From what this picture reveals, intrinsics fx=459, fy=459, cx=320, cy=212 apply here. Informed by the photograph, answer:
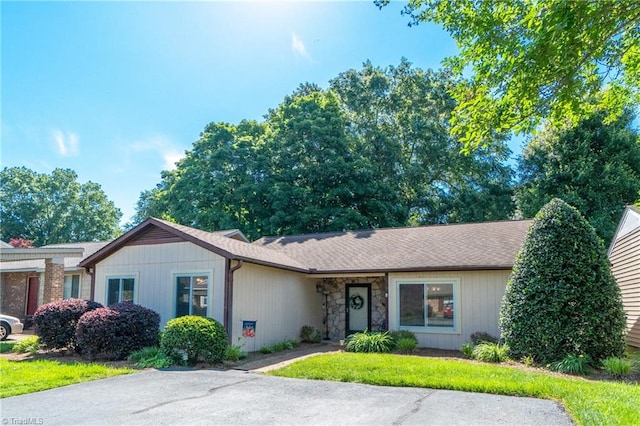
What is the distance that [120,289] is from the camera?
44.1ft

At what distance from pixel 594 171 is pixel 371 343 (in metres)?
15.7

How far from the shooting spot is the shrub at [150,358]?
31.8ft

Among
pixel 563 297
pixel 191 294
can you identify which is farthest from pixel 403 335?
pixel 191 294

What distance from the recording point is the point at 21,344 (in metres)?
12.0

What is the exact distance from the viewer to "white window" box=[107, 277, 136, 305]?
43.5 ft

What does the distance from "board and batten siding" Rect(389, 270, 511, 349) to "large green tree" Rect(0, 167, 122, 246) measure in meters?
40.8

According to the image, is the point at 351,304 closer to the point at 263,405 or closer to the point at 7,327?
the point at 263,405

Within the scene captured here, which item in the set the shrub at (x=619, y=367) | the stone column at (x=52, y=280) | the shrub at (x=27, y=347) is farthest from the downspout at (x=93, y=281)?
the shrub at (x=619, y=367)

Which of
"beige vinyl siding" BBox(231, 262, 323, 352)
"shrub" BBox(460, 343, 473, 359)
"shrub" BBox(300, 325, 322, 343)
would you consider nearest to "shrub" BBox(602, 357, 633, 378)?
"shrub" BBox(460, 343, 473, 359)

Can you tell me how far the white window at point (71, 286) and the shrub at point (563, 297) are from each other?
17.7 m

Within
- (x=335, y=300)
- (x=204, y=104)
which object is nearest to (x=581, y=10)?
(x=335, y=300)

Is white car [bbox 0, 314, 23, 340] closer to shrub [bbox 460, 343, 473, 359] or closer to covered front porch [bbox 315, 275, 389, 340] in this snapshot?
covered front porch [bbox 315, 275, 389, 340]

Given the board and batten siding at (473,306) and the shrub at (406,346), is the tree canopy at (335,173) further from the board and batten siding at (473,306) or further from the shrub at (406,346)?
the shrub at (406,346)

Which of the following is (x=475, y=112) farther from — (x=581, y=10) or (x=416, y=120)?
(x=416, y=120)
